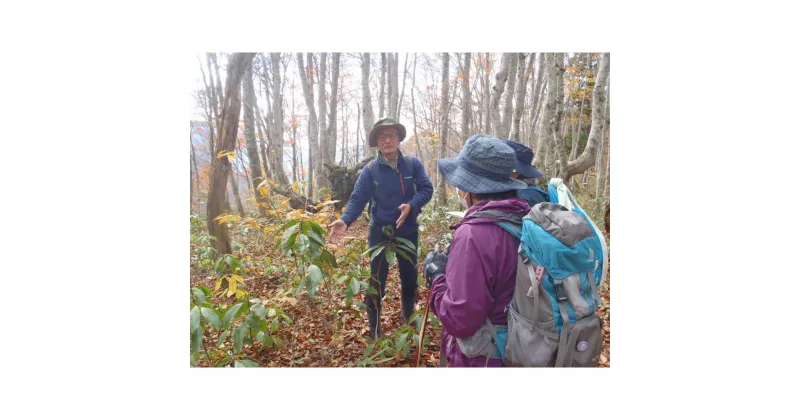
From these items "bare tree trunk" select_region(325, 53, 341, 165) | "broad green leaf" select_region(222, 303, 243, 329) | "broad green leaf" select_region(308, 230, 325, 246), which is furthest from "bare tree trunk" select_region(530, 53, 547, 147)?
"broad green leaf" select_region(222, 303, 243, 329)

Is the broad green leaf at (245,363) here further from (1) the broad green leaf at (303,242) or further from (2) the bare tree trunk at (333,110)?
(2) the bare tree trunk at (333,110)

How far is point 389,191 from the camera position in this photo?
251 cm

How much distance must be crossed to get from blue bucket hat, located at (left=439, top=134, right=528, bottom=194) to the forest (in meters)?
0.74

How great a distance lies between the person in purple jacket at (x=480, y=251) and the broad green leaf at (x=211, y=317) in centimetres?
120

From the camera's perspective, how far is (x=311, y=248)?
6.95ft

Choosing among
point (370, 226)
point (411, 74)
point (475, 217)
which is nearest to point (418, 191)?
point (370, 226)

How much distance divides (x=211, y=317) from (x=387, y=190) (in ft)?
4.20

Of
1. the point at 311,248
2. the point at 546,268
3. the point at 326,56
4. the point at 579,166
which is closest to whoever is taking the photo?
the point at 546,268

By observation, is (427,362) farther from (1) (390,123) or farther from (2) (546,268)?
(1) (390,123)

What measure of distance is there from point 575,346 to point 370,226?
1.52 m

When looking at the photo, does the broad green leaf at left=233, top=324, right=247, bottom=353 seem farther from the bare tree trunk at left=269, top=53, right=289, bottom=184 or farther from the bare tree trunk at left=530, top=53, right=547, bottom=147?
the bare tree trunk at left=530, top=53, right=547, bottom=147

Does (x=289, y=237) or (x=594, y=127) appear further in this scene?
(x=594, y=127)

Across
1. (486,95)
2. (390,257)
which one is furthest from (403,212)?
(486,95)

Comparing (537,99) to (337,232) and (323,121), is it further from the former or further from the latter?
(337,232)
